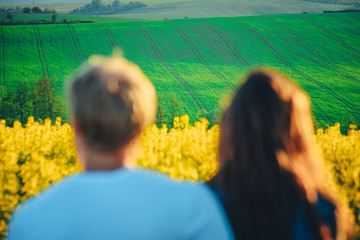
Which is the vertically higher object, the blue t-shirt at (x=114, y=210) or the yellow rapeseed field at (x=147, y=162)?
the blue t-shirt at (x=114, y=210)

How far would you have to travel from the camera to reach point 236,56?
1784 inches

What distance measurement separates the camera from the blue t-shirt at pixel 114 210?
110 centimetres

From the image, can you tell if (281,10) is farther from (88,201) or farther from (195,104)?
(88,201)

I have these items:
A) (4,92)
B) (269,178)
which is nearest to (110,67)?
(269,178)

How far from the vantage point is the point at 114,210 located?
3.66ft

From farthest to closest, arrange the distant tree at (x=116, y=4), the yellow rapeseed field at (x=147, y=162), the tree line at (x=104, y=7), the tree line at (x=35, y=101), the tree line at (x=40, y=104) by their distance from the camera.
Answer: the distant tree at (x=116, y=4), the tree line at (x=104, y=7), the tree line at (x=35, y=101), the tree line at (x=40, y=104), the yellow rapeseed field at (x=147, y=162)

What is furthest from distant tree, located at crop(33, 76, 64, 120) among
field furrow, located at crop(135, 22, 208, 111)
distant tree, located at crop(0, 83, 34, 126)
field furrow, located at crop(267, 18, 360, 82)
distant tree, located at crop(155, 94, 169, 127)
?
field furrow, located at crop(267, 18, 360, 82)

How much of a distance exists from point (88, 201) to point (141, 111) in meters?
0.42

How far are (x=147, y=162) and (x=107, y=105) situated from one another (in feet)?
10.5

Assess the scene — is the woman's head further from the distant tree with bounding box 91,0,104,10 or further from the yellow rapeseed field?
the distant tree with bounding box 91,0,104,10

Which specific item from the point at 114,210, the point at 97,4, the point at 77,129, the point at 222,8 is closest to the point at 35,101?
the point at 77,129

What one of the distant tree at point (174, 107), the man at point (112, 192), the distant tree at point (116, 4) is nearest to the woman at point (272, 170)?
the man at point (112, 192)

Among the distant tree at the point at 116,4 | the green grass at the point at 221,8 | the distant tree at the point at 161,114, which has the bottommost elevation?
the distant tree at the point at 161,114

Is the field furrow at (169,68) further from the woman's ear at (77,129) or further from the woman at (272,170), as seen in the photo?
the woman's ear at (77,129)
